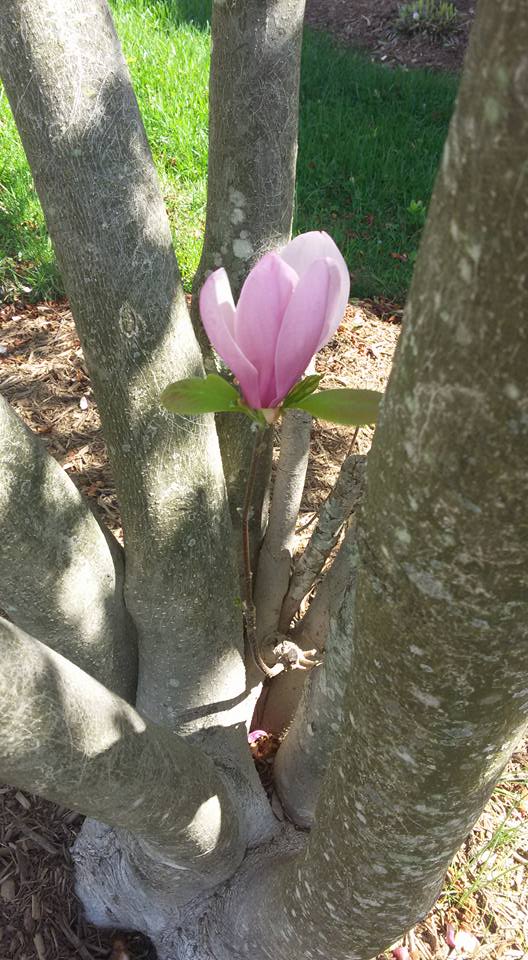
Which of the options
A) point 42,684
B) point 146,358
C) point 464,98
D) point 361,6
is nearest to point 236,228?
point 146,358

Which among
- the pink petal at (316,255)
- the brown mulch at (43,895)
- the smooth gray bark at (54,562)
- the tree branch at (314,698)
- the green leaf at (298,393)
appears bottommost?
the brown mulch at (43,895)

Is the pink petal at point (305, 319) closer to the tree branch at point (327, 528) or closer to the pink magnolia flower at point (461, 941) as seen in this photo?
the tree branch at point (327, 528)

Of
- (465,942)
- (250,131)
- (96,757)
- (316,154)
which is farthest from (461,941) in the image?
(316,154)

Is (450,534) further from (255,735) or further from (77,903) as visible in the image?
(77,903)

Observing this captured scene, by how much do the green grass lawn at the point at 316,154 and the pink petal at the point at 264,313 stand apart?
245 cm

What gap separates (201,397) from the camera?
82 centimetres

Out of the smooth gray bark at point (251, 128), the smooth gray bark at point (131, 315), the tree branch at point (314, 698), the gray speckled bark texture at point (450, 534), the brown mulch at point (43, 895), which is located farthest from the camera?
the brown mulch at point (43, 895)

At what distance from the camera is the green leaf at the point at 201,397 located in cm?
82

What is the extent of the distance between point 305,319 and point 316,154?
3.72m

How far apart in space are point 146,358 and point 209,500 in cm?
29

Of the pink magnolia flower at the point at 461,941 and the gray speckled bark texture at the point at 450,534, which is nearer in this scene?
the gray speckled bark texture at the point at 450,534

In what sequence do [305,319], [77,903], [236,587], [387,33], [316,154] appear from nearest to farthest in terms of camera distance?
[305,319] < [236,587] < [77,903] < [316,154] < [387,33]

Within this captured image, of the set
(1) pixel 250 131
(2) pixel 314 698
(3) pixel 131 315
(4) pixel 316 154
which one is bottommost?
(2) pixel 314 698

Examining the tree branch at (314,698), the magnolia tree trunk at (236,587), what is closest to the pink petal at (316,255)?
the magnolia tree trunk at (236,587)
